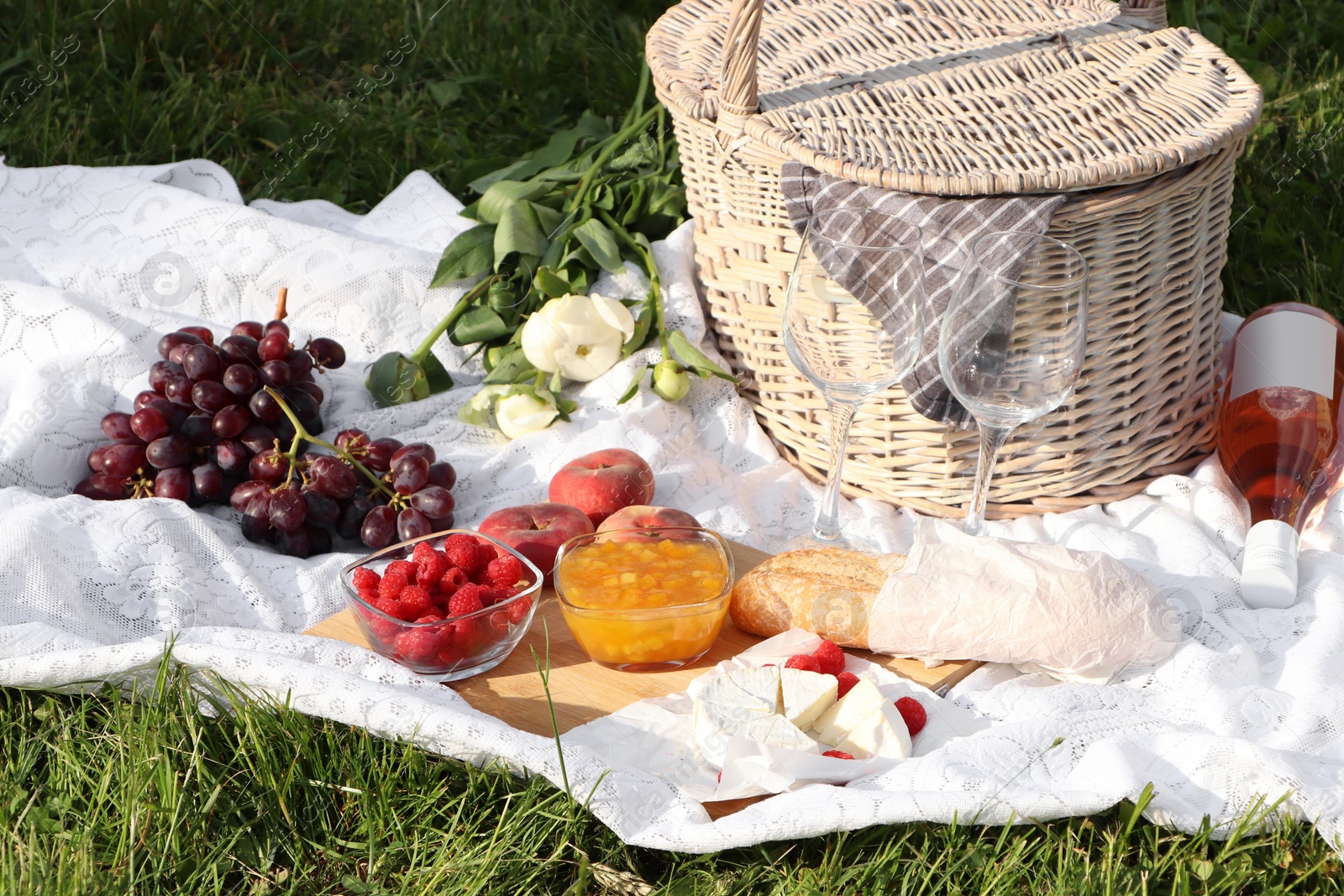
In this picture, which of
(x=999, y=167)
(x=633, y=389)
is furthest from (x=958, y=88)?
(x=633, y=389)

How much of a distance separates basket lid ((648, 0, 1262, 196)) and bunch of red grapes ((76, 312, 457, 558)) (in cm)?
79

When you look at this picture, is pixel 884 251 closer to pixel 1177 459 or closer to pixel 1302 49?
pixel 1177 459

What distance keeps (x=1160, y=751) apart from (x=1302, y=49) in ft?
9.14

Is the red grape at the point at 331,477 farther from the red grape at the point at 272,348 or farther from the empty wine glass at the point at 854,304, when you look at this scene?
the empty wine glass at the point at 854,304

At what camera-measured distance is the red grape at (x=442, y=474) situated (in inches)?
84.0

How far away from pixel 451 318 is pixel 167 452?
1.93 ft

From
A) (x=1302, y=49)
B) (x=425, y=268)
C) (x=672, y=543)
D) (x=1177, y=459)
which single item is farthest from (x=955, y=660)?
(x=1302, y=49)

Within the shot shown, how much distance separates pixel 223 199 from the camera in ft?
9.30

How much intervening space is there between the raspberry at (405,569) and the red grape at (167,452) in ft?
1.98

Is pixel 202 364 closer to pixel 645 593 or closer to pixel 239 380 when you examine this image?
pixel 239 380

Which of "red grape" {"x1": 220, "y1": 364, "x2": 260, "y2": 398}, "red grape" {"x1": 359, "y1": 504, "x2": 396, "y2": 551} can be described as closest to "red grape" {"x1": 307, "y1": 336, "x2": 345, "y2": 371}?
"red grape" {"x1": 220, "y1": 364, "x2": 260, "y2": 398}

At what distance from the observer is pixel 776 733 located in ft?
4.91

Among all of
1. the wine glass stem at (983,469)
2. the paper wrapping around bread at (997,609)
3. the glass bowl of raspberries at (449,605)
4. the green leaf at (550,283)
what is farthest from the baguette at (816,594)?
the green leaf at (550,283)

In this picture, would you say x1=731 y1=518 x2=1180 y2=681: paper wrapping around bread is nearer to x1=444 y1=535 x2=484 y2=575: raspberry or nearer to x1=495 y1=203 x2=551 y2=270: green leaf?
x1=444 y1=535 x2=484 y2=575: raspberry
